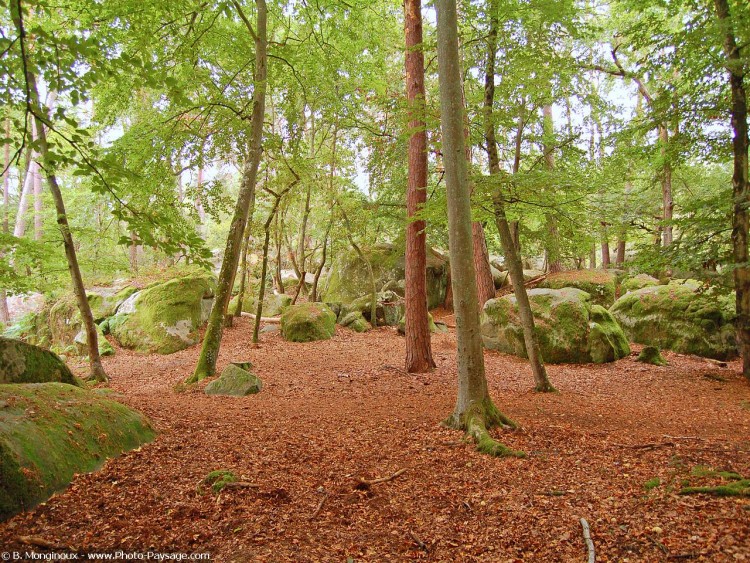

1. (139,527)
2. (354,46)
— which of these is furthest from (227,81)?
(139,527)

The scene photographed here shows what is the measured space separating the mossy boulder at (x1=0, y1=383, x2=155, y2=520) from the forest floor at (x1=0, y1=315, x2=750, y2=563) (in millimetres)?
114

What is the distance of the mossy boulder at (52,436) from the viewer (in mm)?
2523

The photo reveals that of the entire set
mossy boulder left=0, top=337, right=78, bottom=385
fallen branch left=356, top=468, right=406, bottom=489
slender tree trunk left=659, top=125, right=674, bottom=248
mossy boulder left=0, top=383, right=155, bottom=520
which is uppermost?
slender tree trunk left=659, top=125, right=674, bottom=248

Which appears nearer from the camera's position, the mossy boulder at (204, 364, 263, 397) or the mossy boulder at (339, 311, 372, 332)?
the mossy boulder at (204, 364, 263, 397)

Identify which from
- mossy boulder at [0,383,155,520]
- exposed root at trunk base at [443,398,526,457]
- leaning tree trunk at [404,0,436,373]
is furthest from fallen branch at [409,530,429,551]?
leaning tree trunk at [404,0,436,373]

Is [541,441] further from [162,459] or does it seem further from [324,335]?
[324,335]

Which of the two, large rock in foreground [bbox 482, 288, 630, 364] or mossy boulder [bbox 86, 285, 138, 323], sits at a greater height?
mossy boulder [bbox 86, 285, 138, 323]

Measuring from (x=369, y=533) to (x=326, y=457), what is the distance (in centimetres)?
127

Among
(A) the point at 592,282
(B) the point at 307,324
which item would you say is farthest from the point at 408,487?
(A) the point at 592,282

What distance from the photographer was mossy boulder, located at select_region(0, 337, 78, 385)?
14.5ft

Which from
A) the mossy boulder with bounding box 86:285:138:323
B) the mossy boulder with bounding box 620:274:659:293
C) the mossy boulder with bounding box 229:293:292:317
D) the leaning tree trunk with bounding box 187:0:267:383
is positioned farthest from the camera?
the mossy boulder with bounding box 229:293:292:317

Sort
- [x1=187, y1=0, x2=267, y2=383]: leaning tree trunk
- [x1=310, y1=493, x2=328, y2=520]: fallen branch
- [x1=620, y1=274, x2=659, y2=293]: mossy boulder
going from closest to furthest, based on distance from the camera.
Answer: [x1=310, y1=493, x2=328, y2=520]: fallen branch, [x1=187, y1=0, x2=267, y2=383]: leaning tree trunk, [x1=620, y1=274, x2=659, y2=293]: mossy boulder

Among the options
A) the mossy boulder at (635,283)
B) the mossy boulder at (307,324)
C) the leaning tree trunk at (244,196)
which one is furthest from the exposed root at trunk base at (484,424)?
the mossy boulder at (635,283)

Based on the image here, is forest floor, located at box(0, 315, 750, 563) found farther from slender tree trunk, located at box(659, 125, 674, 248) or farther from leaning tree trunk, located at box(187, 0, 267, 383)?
slender tree trunk, located at box(659, 125, 674, 248)
